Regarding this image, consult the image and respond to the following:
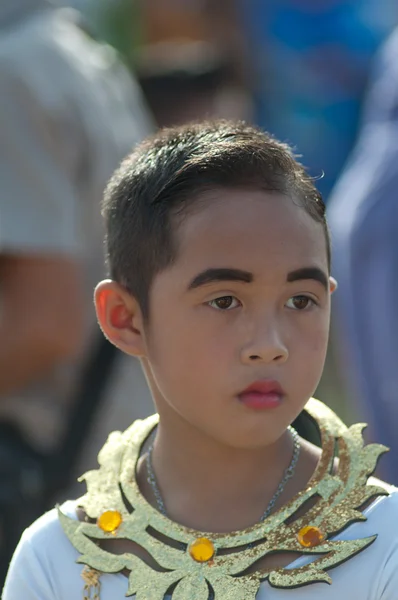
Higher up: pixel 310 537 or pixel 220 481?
pixel 220 481

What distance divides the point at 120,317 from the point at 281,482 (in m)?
0.43

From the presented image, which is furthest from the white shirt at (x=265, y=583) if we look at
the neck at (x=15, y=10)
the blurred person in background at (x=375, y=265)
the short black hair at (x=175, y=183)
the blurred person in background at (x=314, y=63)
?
the blurred person in background at (x=314, y=63)

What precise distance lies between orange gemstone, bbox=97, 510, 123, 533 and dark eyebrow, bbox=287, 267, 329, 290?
57 centimetres

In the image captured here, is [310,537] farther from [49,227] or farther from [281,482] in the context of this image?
[49,227]

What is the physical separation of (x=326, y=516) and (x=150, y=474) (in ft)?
1.24

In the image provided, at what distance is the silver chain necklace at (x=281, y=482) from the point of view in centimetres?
237

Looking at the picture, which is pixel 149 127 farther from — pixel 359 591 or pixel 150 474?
pixel 359 591

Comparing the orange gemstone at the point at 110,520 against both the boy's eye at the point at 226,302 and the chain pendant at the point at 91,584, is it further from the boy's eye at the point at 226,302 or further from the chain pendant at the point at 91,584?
the boy's eye at the point at 226,302

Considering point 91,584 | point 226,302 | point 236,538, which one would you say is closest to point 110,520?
point 91,584

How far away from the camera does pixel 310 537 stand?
2.29 m

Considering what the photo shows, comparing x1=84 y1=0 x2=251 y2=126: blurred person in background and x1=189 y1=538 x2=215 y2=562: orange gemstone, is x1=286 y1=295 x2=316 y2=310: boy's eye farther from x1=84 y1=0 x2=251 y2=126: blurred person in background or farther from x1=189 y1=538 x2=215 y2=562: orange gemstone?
x1=84 y1=0 x2=251 y2=126: blurred person in background

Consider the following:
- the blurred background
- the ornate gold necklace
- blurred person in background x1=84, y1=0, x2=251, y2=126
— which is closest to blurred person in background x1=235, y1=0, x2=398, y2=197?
blurred person in background x1=84, y1=0, x2=251, y2=126

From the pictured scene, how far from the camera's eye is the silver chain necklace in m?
2.37

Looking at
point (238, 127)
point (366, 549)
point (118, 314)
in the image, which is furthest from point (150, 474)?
point (238, 127)
